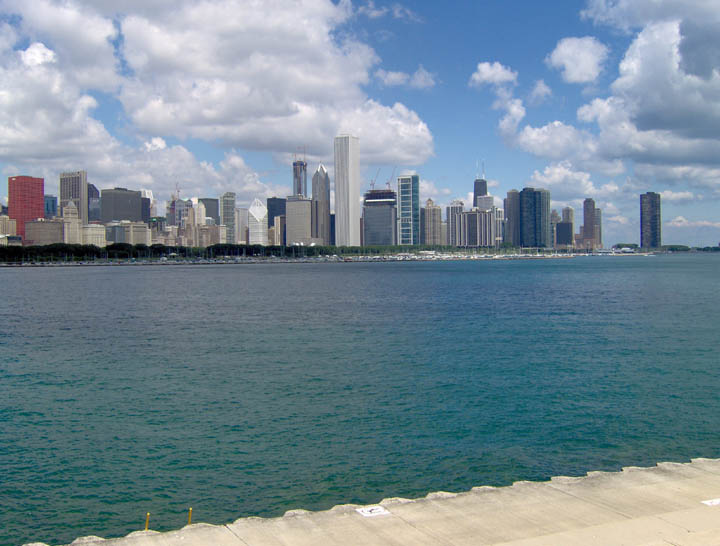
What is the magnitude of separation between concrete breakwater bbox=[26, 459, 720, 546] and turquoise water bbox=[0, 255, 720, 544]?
486 centimetres

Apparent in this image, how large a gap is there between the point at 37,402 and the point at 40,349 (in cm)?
2395

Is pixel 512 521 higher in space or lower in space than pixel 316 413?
higher

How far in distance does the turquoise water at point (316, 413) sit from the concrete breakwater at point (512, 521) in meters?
4.86

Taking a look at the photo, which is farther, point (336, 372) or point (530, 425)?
point (336, 372)

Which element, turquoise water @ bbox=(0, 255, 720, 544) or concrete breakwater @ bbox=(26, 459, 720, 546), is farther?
turquoise water @ bbox=(0, 255, 720, 544)

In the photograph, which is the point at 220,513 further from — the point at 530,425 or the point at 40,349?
the point at 40,349

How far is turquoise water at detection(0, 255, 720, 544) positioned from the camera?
81.3ft

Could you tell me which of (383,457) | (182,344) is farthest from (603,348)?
(182,344)

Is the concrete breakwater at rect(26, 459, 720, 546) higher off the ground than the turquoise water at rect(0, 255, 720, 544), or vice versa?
the concrete breakwater at rect(26, 459, 720, 546)

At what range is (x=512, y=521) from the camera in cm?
1752

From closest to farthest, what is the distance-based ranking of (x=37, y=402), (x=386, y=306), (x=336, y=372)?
(x=37, y=402) → (x=336, y=372) → (x=386, y=306)

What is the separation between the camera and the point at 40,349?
6012 cm

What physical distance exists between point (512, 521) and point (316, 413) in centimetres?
1939

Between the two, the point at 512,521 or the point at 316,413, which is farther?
the point at 316,413
